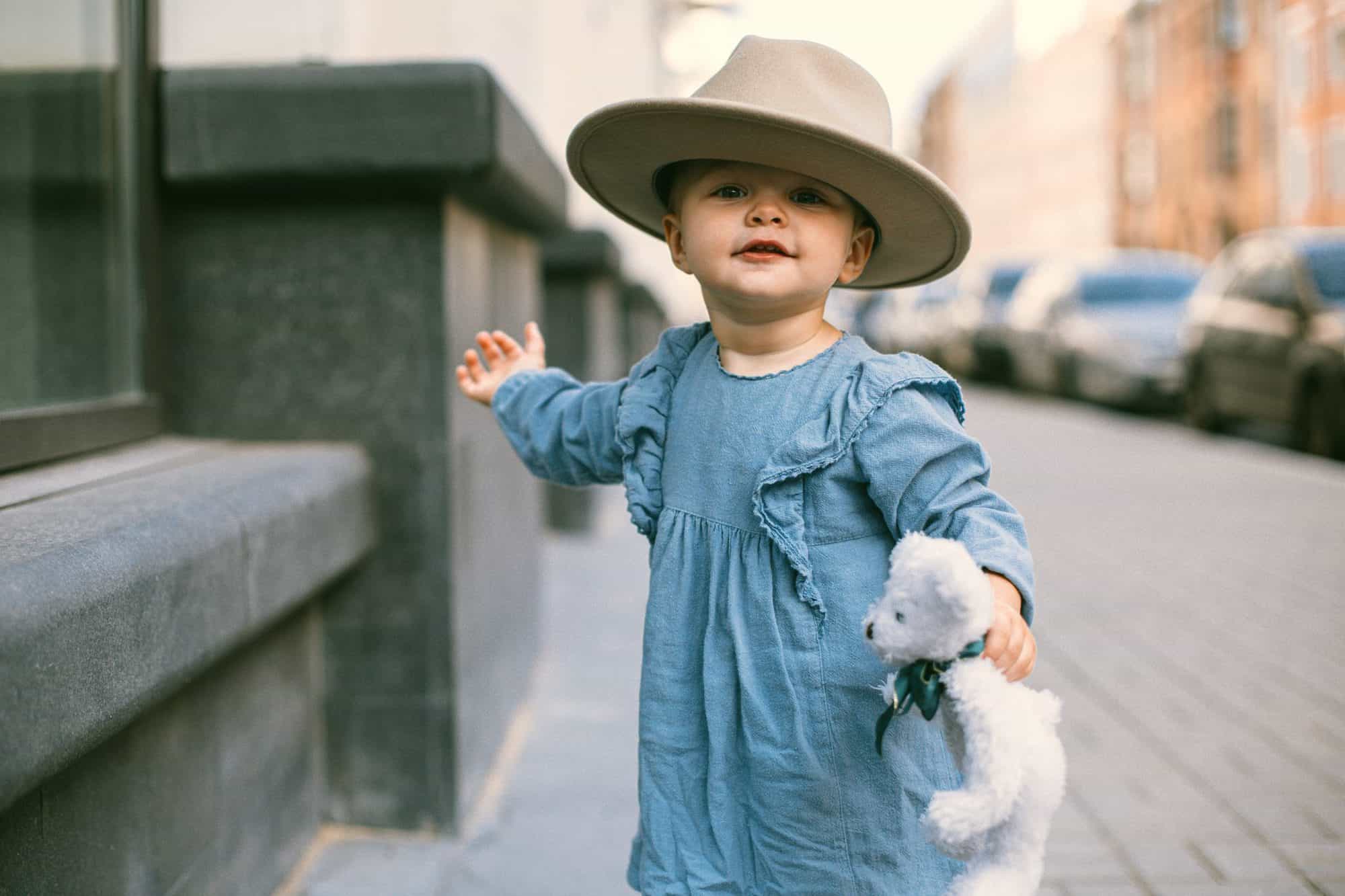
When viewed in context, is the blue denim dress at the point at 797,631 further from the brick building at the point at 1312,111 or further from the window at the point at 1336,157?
the window at the point at 1336,157

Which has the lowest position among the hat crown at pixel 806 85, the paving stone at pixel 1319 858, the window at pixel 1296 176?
the paving stone at pixel 1319 858

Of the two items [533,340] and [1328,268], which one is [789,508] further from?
[1328,268]

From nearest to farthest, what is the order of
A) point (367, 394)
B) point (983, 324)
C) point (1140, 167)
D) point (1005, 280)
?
point (367, 394) → point (983, 324) → point (1005, 280) → point (1140, 167)

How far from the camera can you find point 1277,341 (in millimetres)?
10109

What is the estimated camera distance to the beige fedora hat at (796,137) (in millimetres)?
1839

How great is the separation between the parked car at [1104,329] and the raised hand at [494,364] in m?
11.9

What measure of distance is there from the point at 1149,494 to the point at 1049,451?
8.20 feet

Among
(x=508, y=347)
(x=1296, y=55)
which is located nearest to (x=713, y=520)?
(x=508, y=347)

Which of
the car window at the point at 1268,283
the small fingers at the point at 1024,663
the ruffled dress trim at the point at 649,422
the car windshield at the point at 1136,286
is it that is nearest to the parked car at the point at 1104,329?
the car windshield at the point at 1136,286

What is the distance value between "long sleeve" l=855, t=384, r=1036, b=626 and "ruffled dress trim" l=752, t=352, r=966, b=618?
20 mm

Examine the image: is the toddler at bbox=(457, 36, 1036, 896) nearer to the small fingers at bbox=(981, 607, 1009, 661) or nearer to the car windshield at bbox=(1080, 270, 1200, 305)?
the small fingers at bbox=(981, 607, 1009, 661)

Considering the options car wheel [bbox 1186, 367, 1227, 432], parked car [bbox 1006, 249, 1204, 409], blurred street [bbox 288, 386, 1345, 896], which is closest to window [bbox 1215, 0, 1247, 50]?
parked car [bbox 1006, 249, 1204, 409]

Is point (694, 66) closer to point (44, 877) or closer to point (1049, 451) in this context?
point (1049, 451)

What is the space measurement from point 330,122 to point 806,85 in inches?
50.9
